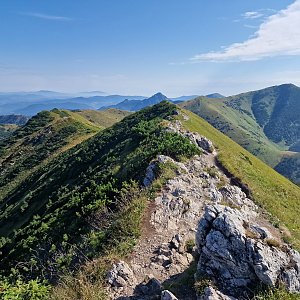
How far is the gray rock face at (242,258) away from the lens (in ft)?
35.9

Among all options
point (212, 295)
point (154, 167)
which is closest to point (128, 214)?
point (212, 295)

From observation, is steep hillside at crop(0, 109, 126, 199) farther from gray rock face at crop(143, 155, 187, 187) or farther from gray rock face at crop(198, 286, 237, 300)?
gray rock face at crop(198, 286, 237, 300)

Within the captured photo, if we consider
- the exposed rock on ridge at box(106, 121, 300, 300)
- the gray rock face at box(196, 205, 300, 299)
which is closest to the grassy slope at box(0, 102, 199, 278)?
the exposed rock on ridge at box(106, 121, 300, 300)

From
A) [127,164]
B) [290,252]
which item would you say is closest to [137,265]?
[290,252]

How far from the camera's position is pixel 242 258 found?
1157 centimetres

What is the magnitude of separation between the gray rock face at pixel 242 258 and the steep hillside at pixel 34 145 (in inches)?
2565

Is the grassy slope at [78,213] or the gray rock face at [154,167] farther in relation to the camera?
the gray rock face at [154,167]

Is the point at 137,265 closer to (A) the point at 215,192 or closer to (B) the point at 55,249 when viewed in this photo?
(B) the point at 55,249

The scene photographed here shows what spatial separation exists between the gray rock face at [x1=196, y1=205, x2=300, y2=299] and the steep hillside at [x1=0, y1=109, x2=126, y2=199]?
65141mm

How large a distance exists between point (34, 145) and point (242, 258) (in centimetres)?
10161

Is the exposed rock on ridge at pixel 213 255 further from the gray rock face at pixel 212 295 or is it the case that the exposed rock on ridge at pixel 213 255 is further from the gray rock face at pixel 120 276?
the gray rock face at pixel 120 276

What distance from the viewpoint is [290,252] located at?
11703 millimetres

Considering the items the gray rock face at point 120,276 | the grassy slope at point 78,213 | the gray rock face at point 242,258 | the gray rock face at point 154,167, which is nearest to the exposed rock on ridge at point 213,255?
the gray rock face at point 242,258

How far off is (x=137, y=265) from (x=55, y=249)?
8240mm
